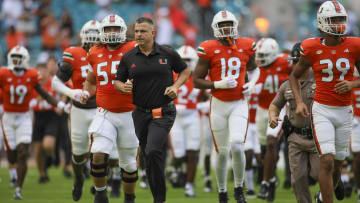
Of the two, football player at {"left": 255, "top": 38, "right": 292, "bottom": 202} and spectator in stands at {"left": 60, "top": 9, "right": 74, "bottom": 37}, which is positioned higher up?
spectator in stands at {"left": 60, "top": 9, "right": 74, "bottom": 37}

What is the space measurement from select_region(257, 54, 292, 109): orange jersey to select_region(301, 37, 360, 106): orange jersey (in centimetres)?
310

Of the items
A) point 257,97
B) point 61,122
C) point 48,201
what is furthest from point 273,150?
point 61,122

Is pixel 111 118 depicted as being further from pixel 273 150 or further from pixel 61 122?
pixel 61 122

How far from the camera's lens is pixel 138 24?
792 centimetres

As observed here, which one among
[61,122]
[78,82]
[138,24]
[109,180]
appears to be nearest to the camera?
[138,24]

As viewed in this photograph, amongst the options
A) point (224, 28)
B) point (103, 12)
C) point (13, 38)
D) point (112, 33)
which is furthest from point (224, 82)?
point (103, 12)

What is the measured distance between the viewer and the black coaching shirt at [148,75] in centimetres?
782

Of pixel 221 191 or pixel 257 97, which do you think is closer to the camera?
pixel 221 191

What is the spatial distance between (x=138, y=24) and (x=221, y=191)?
8.14ft

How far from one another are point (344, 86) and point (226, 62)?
201cm

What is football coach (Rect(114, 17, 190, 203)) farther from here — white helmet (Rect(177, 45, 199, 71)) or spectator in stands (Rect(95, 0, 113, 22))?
spectator in stands (Rect(95, 0, 113, 22))

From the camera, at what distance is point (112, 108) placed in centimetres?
829

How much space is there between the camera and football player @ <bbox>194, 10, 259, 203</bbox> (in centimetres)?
871

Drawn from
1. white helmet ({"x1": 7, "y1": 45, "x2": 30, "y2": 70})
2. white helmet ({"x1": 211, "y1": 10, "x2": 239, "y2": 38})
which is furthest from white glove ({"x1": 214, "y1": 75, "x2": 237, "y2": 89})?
white helmet ({"x1": 7, "y1": 45, "x2": 30, "y2": 70})
